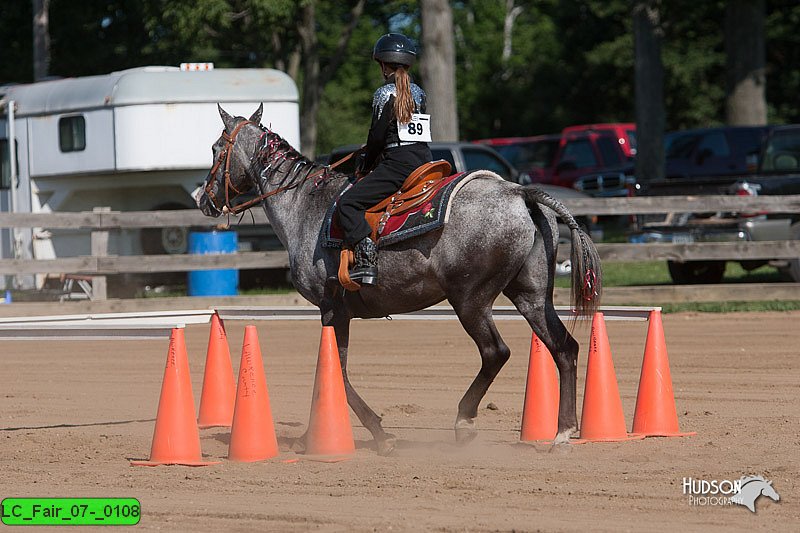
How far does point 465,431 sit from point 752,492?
239 centimetres

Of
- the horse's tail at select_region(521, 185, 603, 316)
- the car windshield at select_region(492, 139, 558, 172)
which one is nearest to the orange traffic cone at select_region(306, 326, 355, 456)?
the horse's tail at select_region(521, 185, 603, 316)

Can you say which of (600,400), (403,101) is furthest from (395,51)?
(600,400)

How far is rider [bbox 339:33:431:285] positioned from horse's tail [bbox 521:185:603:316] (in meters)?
0.84

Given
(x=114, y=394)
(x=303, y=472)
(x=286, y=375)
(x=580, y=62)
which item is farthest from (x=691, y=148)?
(x=580, y=62)

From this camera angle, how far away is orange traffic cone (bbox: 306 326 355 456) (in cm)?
822

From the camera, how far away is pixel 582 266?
8.27m

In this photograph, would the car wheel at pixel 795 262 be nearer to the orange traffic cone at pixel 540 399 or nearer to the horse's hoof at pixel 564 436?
the orange traffic cone at pixel 540 399

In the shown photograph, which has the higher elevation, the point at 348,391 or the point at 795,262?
the point at 795,262

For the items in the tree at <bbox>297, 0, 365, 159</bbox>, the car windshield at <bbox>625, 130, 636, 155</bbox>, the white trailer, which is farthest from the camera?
the car windshield at <bbox>625, 130, 636, 155</bbox>

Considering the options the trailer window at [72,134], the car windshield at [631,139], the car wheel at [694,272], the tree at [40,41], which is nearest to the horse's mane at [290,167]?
the car wheel at [694,272]

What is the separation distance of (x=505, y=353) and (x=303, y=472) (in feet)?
5.54

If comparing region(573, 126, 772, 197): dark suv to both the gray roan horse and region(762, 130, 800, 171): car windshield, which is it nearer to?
region(762, 130, 800, 171): car windshield

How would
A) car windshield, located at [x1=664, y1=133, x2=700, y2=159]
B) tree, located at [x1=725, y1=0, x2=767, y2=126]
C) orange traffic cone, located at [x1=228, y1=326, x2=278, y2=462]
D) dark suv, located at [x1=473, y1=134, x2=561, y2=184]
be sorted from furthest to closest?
dark suv, located at [x1=473, y1=134, x2=561, y2=184] → tree, located at [x1=725, y1=0, x2=767, y2=126] → car windshield, located at [x1=664, y1=133, x2=700, y2=159] → orange traffic cone, located at [x1=228, y1=326, x2=278, y2=462]

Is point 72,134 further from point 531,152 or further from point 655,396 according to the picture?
point 531,152
